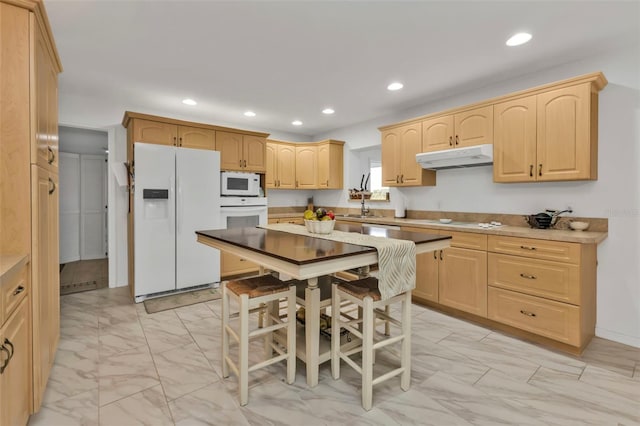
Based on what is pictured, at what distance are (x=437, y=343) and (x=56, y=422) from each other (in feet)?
8.29

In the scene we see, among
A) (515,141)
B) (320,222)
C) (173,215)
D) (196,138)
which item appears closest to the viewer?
(320,222)

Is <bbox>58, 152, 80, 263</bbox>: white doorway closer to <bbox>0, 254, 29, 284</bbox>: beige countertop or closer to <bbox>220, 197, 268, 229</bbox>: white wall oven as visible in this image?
<bbox>220, 197, 268, 229</bbox>: white wall oven

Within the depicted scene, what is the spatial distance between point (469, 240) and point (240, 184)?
116 inches

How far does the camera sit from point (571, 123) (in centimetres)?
258

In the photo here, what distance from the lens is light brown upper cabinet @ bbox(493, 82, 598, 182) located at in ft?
8.28

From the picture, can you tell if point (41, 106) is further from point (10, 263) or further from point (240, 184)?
point (240, 184)

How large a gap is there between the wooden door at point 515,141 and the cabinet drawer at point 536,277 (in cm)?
79

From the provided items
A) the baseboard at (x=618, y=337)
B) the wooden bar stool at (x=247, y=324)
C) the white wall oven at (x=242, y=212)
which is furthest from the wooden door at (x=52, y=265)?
the baseboard at (x=618, y=337)

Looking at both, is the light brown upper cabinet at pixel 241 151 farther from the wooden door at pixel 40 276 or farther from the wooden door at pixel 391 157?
the wooden door at pixel 40 276

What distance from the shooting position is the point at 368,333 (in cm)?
175

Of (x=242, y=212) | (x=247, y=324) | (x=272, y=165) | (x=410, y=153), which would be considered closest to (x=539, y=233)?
(x=410, y=153)

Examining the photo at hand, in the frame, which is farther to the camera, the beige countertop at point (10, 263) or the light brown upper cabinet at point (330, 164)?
the light brown upper cabinet at point (330, 164)

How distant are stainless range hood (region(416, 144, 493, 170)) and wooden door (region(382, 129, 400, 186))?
1.40 ft

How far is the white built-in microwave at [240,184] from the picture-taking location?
13.7 feet
